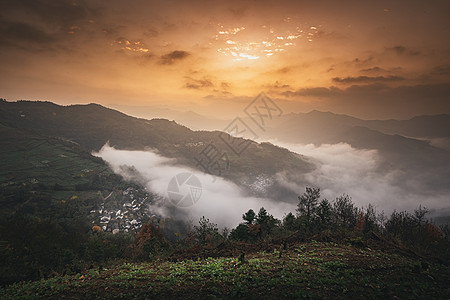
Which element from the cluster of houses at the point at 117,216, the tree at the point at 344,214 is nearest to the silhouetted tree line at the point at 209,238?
the tree at the point at 344,214

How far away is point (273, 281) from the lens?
12.9 meters

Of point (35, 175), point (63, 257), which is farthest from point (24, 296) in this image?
point (35, 175)

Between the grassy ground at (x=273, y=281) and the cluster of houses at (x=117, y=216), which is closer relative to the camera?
the grassy ground at (x=273, y=281)

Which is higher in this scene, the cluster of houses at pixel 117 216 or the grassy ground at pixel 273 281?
the grassy ground at pixel 273 281

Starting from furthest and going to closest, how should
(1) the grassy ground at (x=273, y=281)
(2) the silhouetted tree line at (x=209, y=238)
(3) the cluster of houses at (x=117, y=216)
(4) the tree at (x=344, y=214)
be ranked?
(3) the cluster of houses at (x=117, y=216) < (4) the tree at (x=344, y=214) < (2) the silhouetted tree line at (x=209, y=238) < (1) the grassy ground at (x=273, y=281)

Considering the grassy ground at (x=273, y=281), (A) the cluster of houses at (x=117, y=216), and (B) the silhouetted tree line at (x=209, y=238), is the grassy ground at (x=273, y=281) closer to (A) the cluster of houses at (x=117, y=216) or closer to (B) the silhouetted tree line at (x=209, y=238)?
(B) the silhouetted tree line at (x=209, y=238)

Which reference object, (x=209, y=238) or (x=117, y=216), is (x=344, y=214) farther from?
(x=117, y=216)

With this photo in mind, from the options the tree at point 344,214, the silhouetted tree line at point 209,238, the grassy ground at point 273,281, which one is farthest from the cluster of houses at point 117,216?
the grassy ground at point 273,281

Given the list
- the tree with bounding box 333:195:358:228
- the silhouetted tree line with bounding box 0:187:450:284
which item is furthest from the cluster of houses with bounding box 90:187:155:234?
the tree with bounding box 333:195:358:228

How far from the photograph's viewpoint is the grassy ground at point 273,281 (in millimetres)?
11570

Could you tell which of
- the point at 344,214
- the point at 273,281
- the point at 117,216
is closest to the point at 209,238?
the point at 344,214

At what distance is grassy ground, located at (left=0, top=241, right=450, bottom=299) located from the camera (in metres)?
11.6

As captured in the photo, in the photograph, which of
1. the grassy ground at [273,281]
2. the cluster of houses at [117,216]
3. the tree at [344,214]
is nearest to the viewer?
the grassy ground at [273,281]

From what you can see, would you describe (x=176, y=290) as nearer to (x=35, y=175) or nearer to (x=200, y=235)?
(x=200, y=235)
